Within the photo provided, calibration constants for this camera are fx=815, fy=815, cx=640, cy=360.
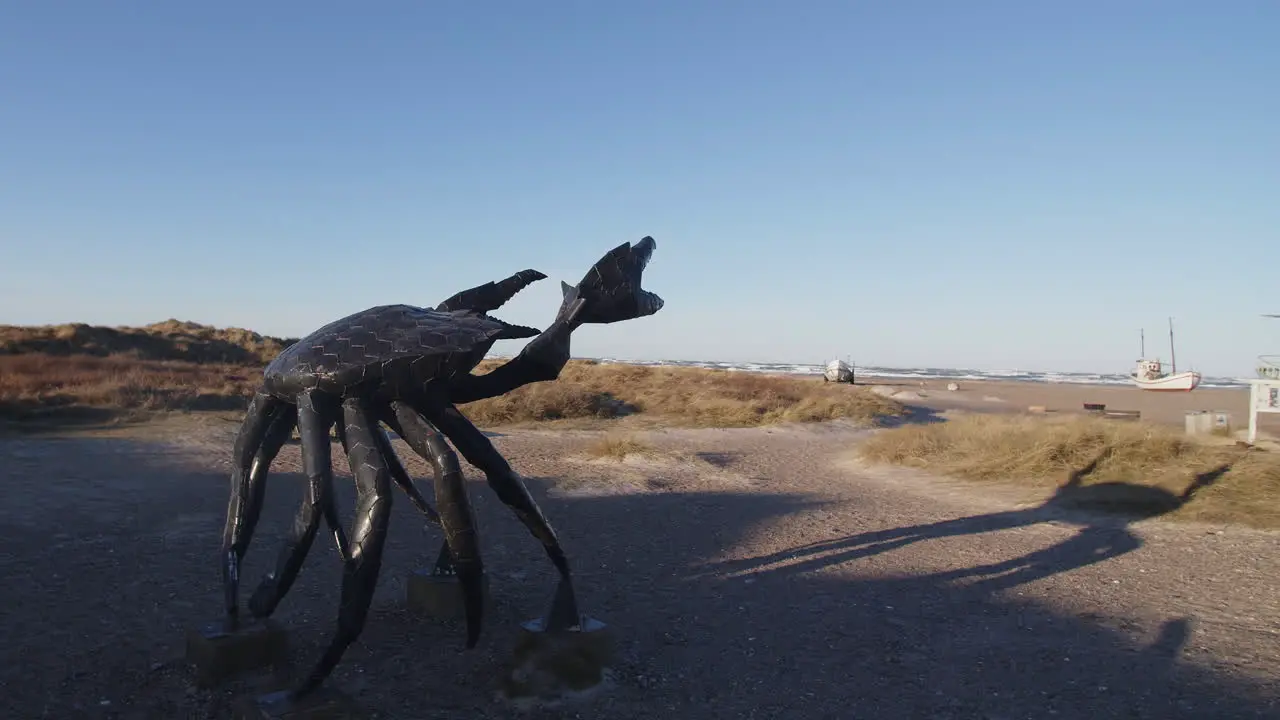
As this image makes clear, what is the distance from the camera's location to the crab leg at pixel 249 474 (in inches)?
189

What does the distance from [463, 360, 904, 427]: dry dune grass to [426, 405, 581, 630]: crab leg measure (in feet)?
53.4

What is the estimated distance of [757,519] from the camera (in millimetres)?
10188

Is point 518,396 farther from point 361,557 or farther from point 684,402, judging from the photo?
point 361,557

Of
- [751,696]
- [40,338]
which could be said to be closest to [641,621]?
[751,696]

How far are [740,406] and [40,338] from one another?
25.9m

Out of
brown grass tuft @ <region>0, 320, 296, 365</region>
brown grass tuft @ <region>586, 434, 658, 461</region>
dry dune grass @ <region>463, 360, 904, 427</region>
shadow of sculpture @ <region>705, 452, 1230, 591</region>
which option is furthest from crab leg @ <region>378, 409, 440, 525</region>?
brown grass tuft @ <region>0, 320, 296, 365</region>

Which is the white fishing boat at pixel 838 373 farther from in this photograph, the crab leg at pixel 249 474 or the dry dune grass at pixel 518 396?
the crab leg at pixel 249 474

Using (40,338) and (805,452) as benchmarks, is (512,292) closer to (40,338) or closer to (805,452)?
(805,452)

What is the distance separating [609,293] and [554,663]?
7.21 feet

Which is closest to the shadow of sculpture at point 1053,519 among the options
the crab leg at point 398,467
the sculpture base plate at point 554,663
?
the sculpture base plate at point 554,663

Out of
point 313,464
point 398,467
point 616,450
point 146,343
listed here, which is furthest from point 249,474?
point 146,343

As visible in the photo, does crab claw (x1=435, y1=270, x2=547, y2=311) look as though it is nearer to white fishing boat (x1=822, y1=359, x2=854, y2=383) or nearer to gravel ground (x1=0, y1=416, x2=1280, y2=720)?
gravel ground (x1=0, y1=416, x2=1280, y2=720)

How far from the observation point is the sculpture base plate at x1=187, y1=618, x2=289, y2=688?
4645 mm

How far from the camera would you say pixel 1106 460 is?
12.7m
